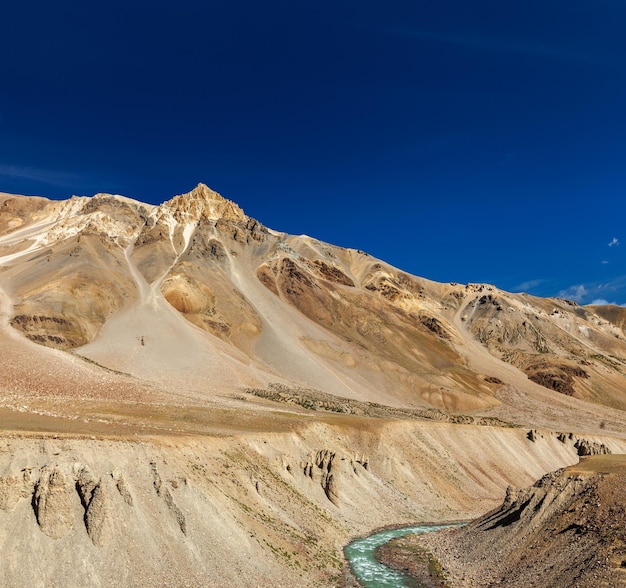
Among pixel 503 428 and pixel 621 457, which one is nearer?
pixel 621 457

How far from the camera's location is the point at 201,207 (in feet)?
613

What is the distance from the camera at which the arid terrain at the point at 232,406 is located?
81.3 feet

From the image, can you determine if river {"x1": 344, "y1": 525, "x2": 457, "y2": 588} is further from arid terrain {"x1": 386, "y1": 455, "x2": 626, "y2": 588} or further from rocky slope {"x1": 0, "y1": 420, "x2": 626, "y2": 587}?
arid terrain {"x1": 386, "y1": 455, "x2": 626, "y2": 588}

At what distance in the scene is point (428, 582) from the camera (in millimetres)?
31594

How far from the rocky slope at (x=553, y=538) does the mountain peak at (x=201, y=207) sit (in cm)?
15929

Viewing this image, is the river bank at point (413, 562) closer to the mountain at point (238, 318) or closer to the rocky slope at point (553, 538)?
the rocky slope at point (553, 538)

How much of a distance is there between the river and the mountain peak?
154m

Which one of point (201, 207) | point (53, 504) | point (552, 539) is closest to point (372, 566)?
point (552, 539)

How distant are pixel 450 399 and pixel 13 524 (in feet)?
364

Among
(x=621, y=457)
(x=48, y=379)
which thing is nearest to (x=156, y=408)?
(x=48, y=379)

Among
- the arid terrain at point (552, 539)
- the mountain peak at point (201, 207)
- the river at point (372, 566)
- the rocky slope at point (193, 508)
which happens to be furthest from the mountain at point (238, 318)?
the arid terrain at point (552, 539)

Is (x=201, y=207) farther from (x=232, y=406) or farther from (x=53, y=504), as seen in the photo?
(x=53, y=504)

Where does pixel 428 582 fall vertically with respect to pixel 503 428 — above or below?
below

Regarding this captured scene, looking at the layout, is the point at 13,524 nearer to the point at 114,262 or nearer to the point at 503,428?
the point at 503,428
